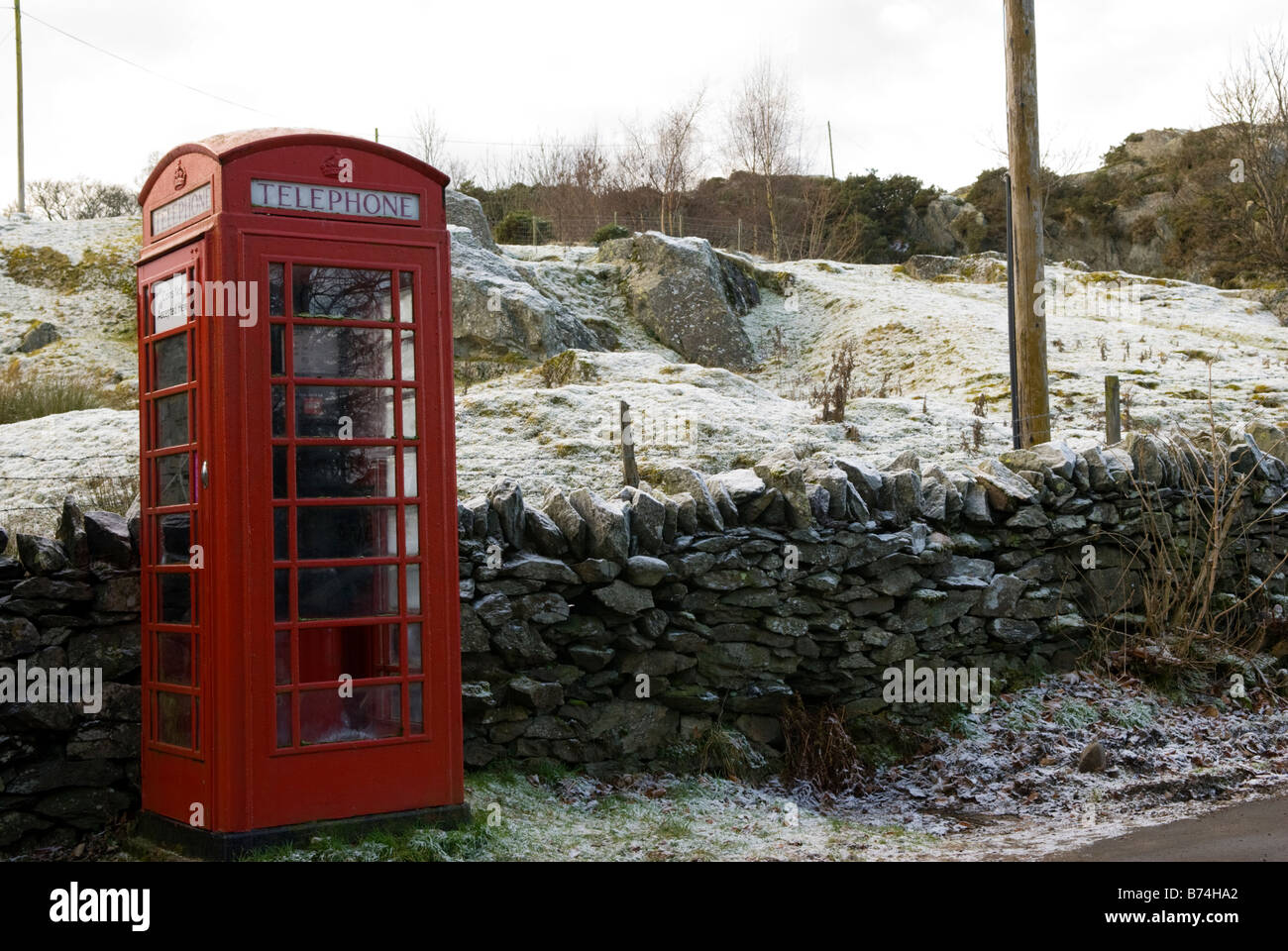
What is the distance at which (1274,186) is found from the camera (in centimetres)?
2195

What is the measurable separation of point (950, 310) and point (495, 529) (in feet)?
46.0

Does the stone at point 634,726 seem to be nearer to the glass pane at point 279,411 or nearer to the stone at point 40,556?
the glass pane at point 279,411

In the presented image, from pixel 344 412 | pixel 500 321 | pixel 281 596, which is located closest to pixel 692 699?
pixel 281 596

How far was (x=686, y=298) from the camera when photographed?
1606 cm

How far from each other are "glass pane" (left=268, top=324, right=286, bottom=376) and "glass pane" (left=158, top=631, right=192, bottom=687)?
1071mm

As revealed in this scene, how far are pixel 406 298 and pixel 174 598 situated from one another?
148 cm

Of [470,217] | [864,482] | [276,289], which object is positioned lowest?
[864,482]

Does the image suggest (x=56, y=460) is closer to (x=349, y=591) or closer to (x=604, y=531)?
(x=604, y=531)

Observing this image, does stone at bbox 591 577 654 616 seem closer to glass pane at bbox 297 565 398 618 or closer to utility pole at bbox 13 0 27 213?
A: glass pane at bbox 297 565 398 618

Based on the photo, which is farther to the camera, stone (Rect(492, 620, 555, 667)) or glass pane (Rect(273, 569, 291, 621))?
stone (Rect(492, 620, 555, 667))

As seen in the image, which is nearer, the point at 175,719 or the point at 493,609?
the point at 175,719

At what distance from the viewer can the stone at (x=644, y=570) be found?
5.40 metres

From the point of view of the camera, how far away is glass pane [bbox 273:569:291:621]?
401 cm

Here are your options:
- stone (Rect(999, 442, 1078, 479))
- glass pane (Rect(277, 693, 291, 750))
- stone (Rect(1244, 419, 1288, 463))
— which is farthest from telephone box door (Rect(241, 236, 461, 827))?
stone (Rect(1244, 419, 1288, 463))
